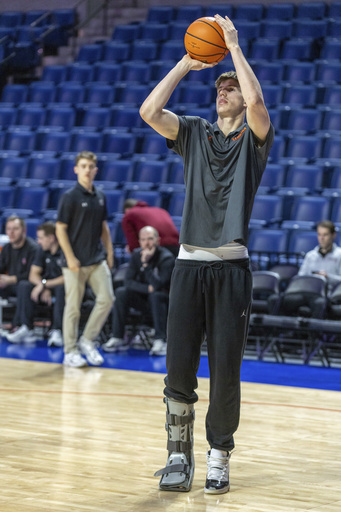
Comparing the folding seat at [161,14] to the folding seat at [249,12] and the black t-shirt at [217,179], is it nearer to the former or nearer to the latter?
the folding seat at [249,12]

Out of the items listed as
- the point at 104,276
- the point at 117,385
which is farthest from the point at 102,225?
the point at 117,385

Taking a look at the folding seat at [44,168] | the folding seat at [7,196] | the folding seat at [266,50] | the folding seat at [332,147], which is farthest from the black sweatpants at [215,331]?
the folding seat at [266,50]

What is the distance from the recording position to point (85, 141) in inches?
424

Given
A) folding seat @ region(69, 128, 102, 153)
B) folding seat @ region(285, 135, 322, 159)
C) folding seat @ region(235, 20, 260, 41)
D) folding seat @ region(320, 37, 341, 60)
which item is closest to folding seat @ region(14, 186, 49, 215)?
folding seat @ region(69, 128, 102, 153)

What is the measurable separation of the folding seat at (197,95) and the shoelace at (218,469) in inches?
318

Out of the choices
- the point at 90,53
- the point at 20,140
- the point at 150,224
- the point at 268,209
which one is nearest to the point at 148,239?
the point at 150,224

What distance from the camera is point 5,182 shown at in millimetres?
10344

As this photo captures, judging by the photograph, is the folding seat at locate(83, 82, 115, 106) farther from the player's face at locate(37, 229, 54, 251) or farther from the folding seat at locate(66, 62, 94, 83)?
the player's face at locate(37, 229, 54, 251)

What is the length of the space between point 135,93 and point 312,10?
291 centimetres

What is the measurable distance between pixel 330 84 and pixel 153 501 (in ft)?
26.7

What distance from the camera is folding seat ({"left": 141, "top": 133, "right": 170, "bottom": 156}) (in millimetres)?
10383

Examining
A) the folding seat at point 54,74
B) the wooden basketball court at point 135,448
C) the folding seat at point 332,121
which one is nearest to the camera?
the wooden basketball court at point 135,448

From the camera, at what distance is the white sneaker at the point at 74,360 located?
21.4 feet

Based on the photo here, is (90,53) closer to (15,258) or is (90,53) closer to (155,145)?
(155,145)
